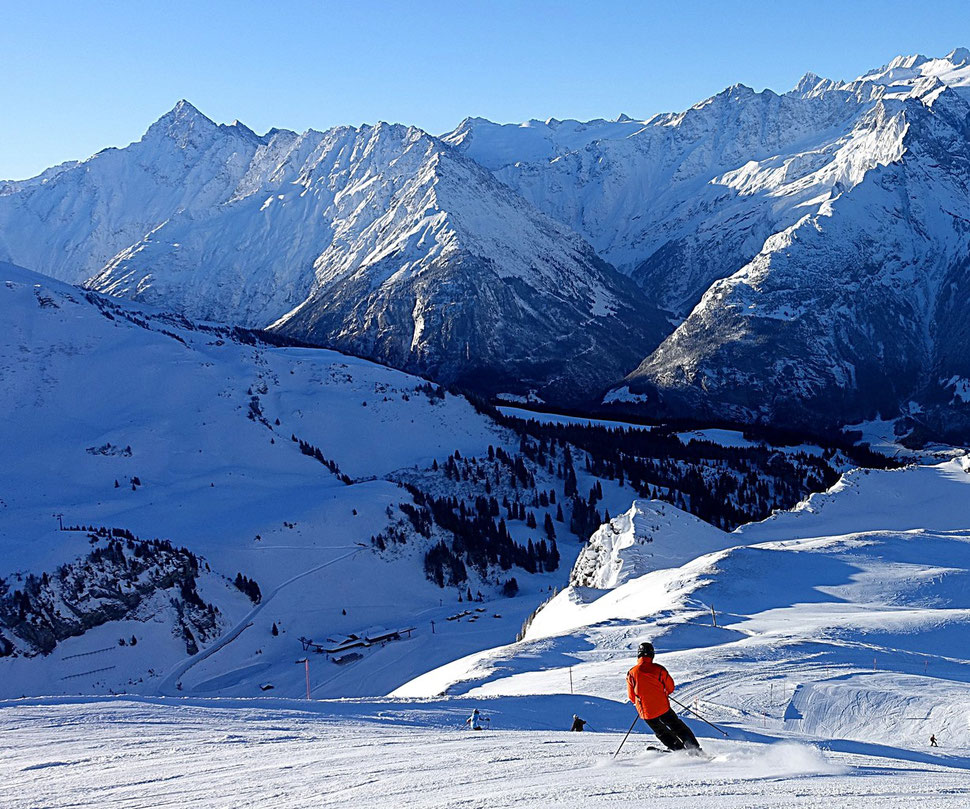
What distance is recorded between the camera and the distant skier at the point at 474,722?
25.7 metres

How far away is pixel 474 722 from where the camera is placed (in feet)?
84.9

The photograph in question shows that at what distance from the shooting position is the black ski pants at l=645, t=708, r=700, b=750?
19.5m

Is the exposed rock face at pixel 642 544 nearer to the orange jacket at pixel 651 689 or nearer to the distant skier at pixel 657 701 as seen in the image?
the distant skier at pixel 657 701

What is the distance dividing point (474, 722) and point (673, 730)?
25.7ft

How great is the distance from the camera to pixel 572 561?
143 metres

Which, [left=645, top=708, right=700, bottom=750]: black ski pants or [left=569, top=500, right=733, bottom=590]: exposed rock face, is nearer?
[left=645, top=708, right=700, bottom=750]: black ski pants

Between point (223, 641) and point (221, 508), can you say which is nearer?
point (223, 641)

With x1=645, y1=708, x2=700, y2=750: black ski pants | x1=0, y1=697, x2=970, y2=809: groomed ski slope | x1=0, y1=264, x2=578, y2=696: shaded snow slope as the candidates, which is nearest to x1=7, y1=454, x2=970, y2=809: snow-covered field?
x1=0, y1=697, x2=970, y2=809: groomed ski slope

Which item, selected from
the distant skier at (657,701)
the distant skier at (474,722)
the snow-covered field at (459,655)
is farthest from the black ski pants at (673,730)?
the distant skier at (474,722)

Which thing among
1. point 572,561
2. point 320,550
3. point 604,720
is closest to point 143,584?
point 320,550

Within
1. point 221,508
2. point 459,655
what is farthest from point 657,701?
point 221,508

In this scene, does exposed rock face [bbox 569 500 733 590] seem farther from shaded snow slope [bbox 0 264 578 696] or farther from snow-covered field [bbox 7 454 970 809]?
snow-covered field [bbox 7 454 970 809]

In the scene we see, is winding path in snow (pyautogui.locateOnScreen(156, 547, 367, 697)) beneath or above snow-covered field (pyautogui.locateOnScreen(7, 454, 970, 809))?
beneath

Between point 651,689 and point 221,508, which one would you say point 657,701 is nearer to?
point 651,689
